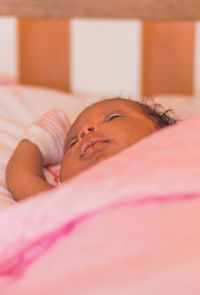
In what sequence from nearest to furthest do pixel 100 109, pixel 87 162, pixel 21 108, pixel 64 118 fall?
pixel 87 162 → pixel 100 109 → pixel 64 118 → pixel 21 108

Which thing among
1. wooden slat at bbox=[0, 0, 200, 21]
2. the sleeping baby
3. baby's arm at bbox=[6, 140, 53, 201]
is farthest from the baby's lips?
wooden slat at bbox=[0, 0, 200, 21]

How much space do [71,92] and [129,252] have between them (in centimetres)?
113

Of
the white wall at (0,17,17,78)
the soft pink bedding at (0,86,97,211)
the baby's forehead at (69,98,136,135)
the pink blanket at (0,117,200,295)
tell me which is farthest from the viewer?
the white wall at (0,17,17,78)

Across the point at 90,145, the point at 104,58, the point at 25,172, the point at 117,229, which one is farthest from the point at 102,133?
the point at 104,58

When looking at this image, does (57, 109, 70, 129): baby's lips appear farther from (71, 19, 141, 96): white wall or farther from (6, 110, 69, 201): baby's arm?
(71, 19, 141, 96): white wall

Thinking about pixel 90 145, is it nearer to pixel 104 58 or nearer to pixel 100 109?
pixel 100 109

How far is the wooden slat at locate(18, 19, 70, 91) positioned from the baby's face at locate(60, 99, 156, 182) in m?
0.62

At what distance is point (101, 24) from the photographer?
67.9 inches

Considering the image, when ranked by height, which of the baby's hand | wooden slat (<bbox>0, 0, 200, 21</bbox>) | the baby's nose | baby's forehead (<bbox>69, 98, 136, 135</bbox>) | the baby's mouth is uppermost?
wooden slat (<bbox>0, 0, 200, 21</bbox>)

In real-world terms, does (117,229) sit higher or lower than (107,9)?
lower

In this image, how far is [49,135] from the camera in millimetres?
1211

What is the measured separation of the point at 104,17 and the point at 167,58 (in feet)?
0.75

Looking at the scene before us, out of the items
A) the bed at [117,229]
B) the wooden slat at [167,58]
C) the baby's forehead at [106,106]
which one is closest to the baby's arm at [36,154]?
the baby's forehead at [106,106]

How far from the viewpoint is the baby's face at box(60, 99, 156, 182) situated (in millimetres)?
1021
